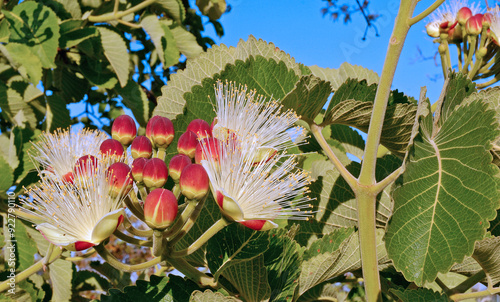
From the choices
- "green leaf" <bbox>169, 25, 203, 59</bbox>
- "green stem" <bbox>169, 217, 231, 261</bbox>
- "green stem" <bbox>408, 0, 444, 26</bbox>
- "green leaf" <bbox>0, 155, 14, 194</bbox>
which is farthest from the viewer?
"green leaf" <bbox>169, 25, 203, 59</bbox>

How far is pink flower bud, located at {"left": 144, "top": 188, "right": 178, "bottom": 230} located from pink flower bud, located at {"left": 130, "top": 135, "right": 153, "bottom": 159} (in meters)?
0.19

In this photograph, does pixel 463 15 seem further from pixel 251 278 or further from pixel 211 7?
pixel 211 7

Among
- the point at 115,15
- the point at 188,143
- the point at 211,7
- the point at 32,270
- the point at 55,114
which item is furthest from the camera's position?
Answer: the point at 211,7

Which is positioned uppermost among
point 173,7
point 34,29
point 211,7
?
point 211,7

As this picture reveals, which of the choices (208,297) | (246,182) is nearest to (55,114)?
(246,182)

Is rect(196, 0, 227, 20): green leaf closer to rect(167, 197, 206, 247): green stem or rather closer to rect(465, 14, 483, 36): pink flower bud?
rect(465, 14, 483, 36): pink flower bud

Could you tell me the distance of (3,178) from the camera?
58.8 inches

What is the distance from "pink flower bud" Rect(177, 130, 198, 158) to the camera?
94cm

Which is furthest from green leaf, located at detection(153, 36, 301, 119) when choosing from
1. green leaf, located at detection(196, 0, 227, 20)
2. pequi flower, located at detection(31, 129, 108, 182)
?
green leaf, located at detection(196, 0, 227, 20)

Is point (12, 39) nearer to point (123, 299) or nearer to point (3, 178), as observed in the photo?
point (3, 178)

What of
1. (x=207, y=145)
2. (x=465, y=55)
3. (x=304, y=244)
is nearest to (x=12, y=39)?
(x=207, y=145)

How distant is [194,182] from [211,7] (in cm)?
248

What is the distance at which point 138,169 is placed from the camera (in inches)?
35.4

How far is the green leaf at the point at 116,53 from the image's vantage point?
6.92ft
